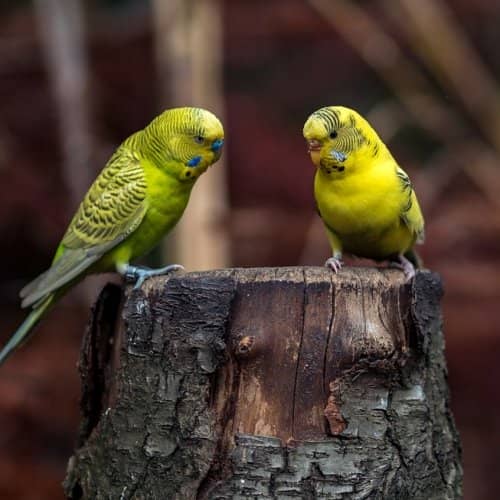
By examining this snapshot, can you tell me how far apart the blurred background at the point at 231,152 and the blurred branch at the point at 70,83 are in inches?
0.5

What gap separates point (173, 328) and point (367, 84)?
7.41m

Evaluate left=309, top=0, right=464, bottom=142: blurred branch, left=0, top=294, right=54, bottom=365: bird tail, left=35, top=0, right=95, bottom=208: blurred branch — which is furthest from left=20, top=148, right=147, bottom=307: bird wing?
left=309, top=0, right=464, bottom=142: blurred branch

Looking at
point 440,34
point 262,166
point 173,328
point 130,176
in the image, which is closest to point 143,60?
point 262,166

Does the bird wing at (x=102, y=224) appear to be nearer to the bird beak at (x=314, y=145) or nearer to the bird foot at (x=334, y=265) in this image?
the bird beak at (x=314, y=145)

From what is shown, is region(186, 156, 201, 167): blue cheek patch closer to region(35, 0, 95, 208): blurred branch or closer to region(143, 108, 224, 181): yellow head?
region(143, 108, 224, 181): yellow head

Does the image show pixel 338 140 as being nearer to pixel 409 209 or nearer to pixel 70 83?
pixel 409 209

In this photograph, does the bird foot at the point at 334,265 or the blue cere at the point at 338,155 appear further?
the blue cere at the point at 338,155

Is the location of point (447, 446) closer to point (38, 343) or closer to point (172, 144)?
point (172, 144)

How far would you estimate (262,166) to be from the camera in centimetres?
682

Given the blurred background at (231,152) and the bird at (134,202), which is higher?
the blurred background at (231,152)

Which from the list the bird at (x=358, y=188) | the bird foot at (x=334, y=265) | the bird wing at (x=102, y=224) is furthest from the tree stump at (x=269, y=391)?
the bird wing at (x=102, y=224)

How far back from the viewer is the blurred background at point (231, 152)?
6.28 meters

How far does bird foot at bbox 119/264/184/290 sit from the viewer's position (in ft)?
11.3

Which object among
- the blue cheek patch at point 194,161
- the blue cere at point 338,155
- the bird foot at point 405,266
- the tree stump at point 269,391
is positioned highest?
the blue cheek patch at point 194,161
